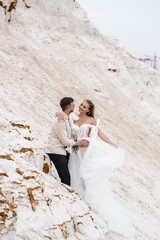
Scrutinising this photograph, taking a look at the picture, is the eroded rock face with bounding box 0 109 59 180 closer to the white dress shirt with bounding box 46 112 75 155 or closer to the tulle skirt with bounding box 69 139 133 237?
the white dress shirt with bounding box 46 112 75 155

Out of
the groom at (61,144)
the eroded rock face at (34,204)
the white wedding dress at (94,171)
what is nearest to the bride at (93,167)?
the white wedding dress at (94,171)

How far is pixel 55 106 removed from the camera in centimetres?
1186

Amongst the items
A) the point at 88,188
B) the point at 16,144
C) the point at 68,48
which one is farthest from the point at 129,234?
the point at 68,48

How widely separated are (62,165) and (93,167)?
54 centimetres

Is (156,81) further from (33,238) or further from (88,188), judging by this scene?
(33,238)

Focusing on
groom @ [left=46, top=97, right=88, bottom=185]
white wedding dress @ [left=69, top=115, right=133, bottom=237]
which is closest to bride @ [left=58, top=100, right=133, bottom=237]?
white wedding dress @ [left=69, top=115, right=133, bottom=237]

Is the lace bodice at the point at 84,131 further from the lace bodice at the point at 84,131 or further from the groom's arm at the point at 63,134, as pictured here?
the groom's arm at the point at 63,134

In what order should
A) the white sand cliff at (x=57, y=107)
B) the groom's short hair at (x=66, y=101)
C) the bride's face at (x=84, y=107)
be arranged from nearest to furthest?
the white sand cliff at (x=57, y=107), the groom's short hair at (x=66, y=101), the bride's face at (x=84, y=107)

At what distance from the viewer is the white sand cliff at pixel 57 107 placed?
186 inches

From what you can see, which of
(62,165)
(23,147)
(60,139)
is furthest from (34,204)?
(23,147)

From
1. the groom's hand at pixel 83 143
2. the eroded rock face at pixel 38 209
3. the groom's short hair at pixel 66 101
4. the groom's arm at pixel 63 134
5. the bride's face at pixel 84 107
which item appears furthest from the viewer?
the bride's face at pixel 84 107

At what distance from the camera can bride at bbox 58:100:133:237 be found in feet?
19.9

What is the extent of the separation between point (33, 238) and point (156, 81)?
Result: 1686 cm

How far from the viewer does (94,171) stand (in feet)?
19.8
